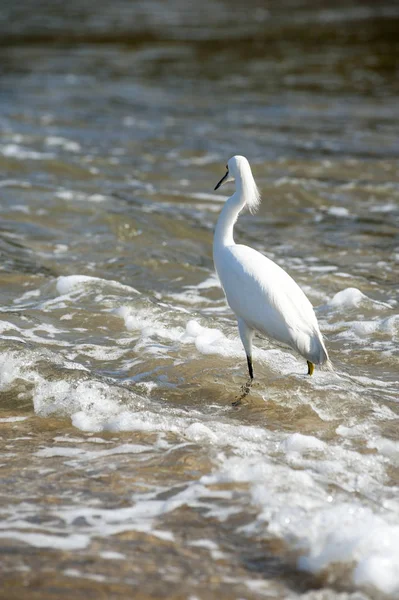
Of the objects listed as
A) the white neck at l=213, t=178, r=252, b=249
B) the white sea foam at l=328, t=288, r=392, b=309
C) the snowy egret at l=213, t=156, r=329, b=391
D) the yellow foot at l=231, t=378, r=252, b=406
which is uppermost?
the white neck at l=213, t=178, r=252, b=249

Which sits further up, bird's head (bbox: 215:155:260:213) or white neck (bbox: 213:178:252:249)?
bird's head (bbox: 215:155:260:213)

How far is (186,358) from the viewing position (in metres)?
5.86

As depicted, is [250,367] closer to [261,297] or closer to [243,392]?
[243,392]

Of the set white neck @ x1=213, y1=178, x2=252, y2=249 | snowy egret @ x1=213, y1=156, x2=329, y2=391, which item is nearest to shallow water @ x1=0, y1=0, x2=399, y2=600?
snowy egret @ x1=213, y1=156, x2=329, y2=391

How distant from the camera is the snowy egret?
17.0ft

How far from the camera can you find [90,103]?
15.7 meters

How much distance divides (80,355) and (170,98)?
10.9 meters

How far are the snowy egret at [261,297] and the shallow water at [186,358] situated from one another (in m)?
0.34

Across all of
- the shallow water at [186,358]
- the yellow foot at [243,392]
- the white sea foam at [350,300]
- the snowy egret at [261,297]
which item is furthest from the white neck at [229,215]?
the white sea foam at [350,300]

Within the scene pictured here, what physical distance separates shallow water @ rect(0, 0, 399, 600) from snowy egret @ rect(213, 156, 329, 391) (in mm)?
336

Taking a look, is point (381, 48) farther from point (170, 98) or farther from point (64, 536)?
point (64, 536)

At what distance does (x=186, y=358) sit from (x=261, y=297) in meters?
0.84

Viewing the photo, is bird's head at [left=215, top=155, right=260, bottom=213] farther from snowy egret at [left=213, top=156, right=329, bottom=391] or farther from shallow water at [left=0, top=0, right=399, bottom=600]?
shallow water at [left=0, top=0, right=399, bottom=600]

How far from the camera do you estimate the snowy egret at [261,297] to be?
5.19 metres
